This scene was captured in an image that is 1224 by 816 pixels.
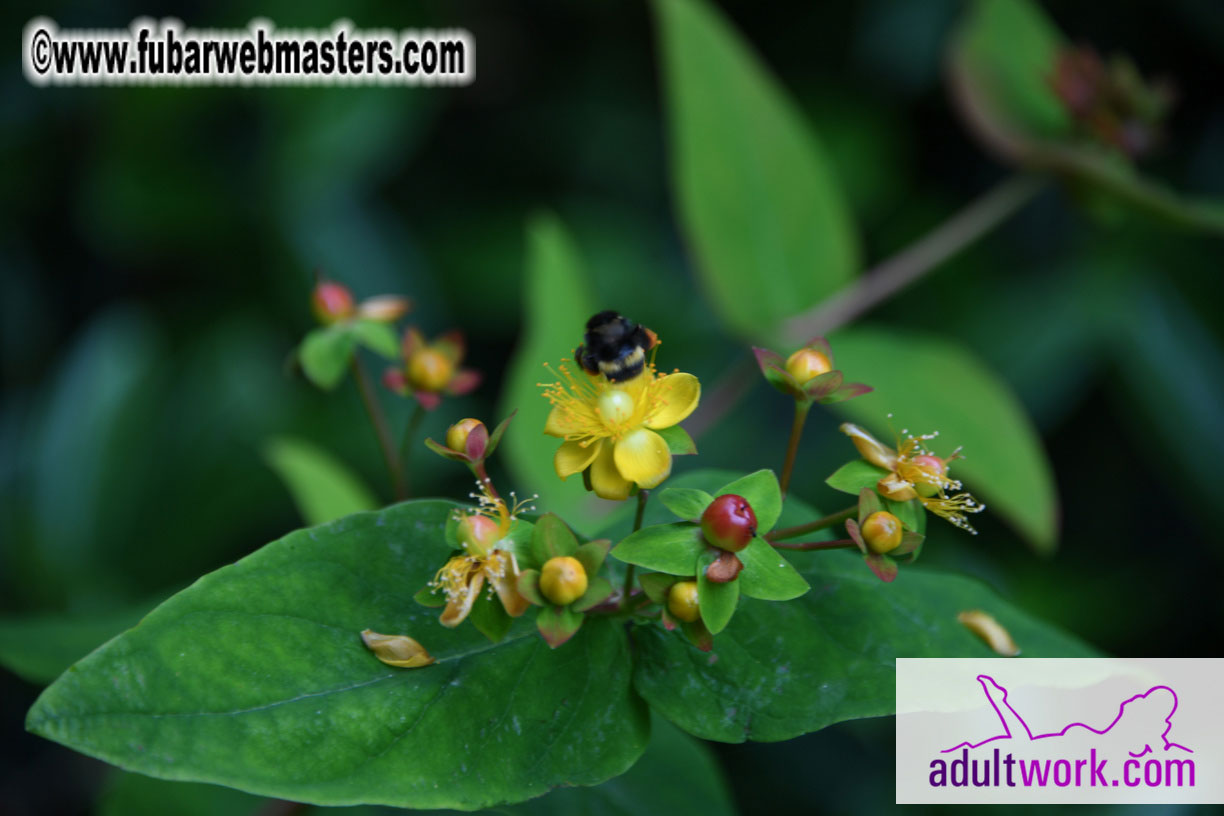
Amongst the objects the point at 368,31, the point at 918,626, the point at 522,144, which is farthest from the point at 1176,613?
the point at 368,31

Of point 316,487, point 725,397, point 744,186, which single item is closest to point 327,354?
point 316,487

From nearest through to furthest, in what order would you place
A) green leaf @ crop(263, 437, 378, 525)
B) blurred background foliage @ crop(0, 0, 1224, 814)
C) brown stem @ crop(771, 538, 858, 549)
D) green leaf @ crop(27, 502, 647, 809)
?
green leaf @ crop(27, 502, 647, 809) < brown stem @ crop(771, 538, 858, 549) < green leaf @ crop(263, 437, 378, 525) < blurred background foliage @ crop(0, 0, 1224, 814)

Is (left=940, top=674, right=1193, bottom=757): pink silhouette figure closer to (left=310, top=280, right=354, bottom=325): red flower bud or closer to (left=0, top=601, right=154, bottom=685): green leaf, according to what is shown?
(left=310, top=280, right=354, bottom=325): red flower bud

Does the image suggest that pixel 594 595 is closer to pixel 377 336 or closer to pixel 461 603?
pixel 461 603

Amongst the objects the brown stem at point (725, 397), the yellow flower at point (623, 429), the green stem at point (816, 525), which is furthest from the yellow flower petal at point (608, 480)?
the brown stem at point (725, 397)

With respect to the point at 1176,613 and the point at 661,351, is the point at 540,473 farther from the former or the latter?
the point at 1176,613

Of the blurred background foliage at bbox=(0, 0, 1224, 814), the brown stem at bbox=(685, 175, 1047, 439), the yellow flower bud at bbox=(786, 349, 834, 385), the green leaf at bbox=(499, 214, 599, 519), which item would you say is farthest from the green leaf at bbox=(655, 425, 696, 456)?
the blurred background foliage at bbox=(0, 0, 1224, 814)
